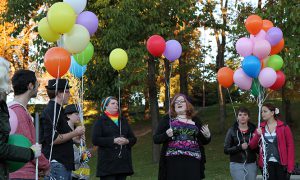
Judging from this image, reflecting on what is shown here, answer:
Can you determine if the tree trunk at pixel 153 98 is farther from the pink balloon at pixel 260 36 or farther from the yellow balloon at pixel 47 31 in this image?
the yellow balloon at pixel 47 31

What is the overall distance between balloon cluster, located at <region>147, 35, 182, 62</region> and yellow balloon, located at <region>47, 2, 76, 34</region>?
2.10 m

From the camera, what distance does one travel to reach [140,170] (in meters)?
17.6

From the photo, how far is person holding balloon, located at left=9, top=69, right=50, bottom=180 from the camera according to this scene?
4508 mm

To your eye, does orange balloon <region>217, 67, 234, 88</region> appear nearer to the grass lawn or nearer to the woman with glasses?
the woman with glasses

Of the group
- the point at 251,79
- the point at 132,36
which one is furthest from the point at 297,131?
the point at 251,79

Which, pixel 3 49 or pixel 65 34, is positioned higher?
pixel 3 49

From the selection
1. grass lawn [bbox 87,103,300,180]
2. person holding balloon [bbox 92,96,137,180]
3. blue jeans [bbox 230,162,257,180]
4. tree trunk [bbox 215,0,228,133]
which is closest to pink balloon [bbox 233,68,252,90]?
blue jeans [bbox 230,162,257,180]

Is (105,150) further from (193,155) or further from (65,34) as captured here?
(65,34)

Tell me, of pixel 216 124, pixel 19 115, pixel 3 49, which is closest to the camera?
pixel 19 115

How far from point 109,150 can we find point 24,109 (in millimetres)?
2897

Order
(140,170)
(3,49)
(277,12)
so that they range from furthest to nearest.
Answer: (3,49) → (140,170) → (277,12)

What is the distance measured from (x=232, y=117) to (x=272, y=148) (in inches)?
823

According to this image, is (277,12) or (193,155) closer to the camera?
(193,155)

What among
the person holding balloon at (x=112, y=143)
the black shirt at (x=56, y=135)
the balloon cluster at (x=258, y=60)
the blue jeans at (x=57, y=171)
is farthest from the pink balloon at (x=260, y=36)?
the blue jeans at (x=57, y=171)
